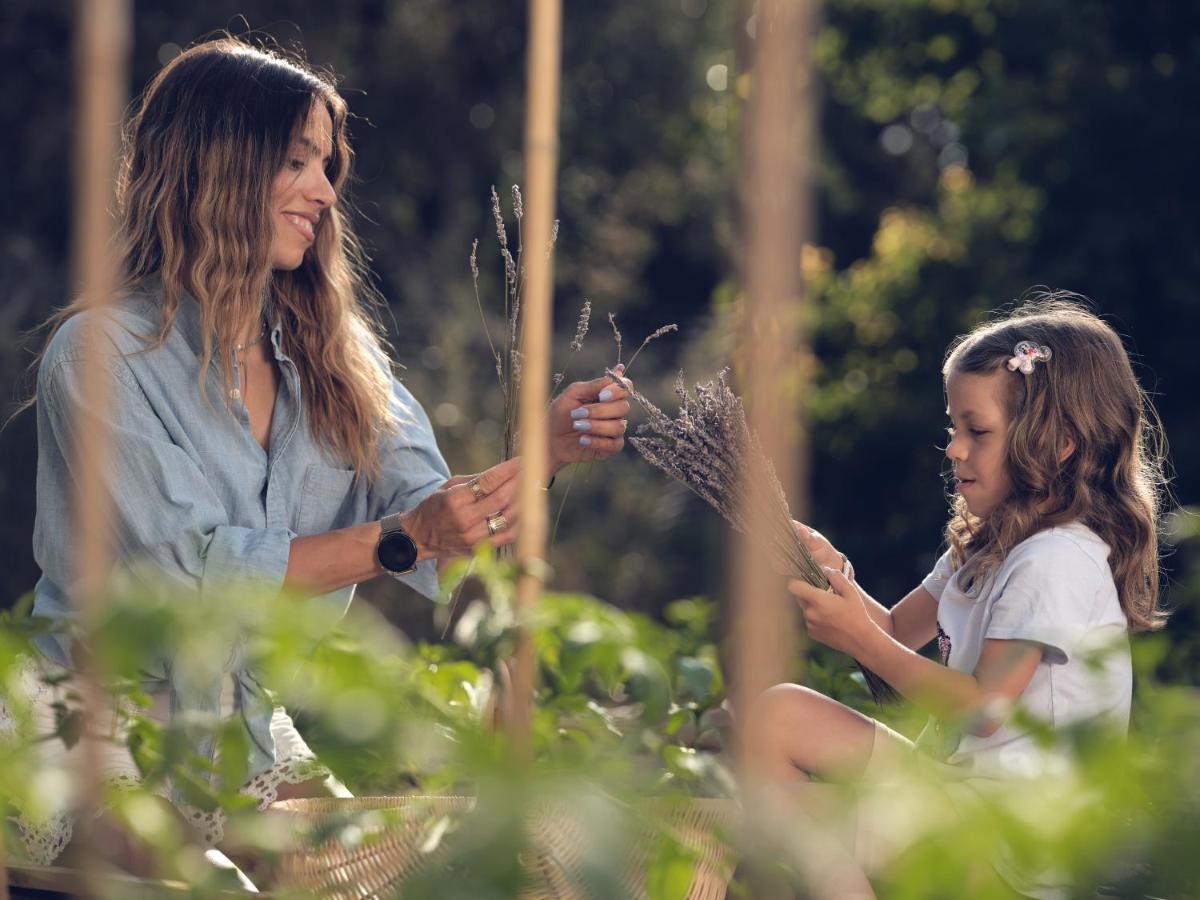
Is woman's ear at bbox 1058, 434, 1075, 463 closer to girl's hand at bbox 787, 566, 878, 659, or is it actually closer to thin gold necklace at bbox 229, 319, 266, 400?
girl's hand at bbox 787, 566, 878, 659

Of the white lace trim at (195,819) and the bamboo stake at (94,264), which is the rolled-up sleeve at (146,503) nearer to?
the white lace trim at (195,819)

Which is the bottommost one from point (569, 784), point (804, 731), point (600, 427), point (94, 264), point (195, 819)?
point (195, 819)

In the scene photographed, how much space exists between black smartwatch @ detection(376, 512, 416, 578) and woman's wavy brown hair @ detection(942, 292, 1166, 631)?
80 cm

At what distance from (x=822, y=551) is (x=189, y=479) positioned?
91 centimetres

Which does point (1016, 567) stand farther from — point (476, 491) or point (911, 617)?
point (476, 491)

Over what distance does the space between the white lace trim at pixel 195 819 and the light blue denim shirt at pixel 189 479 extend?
0.08ft

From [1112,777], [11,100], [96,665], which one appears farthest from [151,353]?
[11,100]

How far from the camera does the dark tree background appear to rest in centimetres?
576

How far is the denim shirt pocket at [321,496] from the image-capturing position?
217cm

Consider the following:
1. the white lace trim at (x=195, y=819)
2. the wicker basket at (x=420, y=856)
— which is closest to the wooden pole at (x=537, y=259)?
the wicker basket at (x=420, y=856)

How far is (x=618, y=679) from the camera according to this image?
0.99 meters

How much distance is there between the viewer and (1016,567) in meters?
1.86

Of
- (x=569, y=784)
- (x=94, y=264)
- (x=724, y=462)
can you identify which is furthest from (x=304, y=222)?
(x=569, y=784)

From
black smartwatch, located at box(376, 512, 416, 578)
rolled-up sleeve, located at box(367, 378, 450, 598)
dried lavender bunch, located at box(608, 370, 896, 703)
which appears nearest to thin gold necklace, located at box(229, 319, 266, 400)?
rolled-up sleeve, located at box(367, 378, 450, 598)
